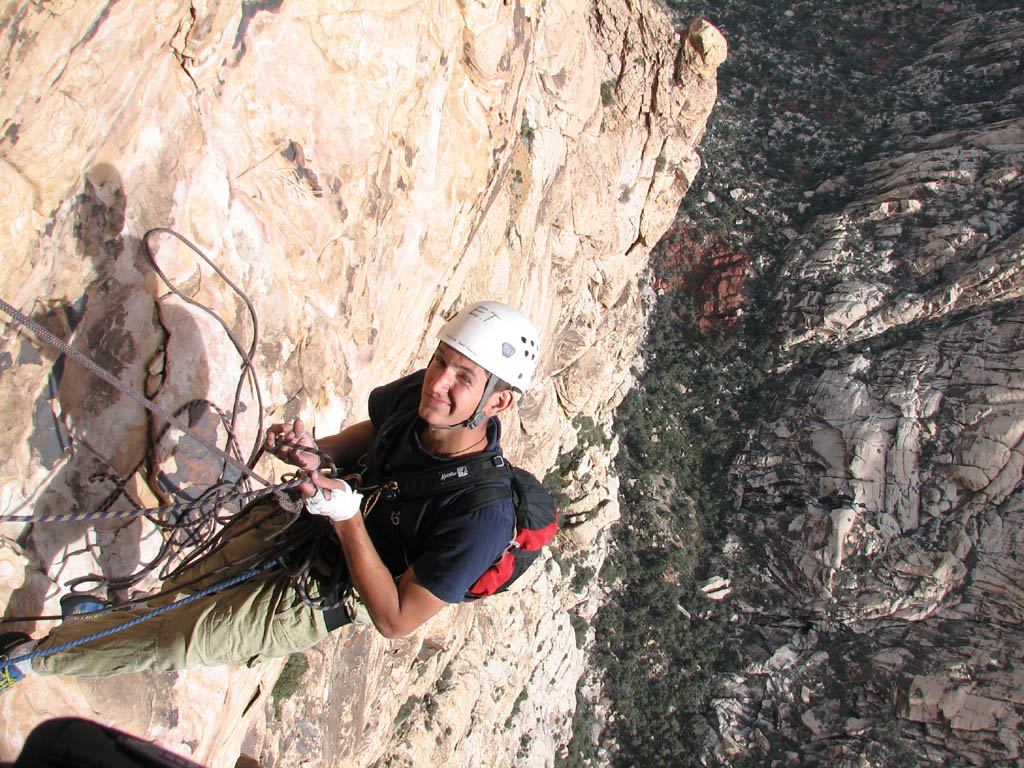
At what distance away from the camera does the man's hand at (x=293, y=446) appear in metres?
2.66

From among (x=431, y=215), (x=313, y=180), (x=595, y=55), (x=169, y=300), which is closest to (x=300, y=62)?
(x=313, y=180)

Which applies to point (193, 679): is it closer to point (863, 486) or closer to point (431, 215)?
point (431, 215)

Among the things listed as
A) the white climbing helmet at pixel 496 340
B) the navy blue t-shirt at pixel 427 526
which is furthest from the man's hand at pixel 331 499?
the white climbing helmet at pixel 496 340

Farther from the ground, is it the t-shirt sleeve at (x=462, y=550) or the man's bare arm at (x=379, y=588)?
the t-shirt sleeve at (x=462, y=550)

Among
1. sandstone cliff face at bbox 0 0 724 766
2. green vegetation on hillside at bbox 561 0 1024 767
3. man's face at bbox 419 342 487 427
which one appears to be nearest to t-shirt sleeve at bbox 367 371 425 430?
man's face at bbox 419 342 487 427

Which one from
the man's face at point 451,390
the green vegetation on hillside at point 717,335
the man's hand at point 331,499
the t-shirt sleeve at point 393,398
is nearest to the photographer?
the man's hand at point 331,499

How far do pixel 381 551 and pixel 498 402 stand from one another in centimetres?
98

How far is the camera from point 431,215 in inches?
310

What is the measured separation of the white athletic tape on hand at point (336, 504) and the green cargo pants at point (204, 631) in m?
0.92

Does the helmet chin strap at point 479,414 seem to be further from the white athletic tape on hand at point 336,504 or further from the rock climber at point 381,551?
the white athletic tape on hand at point 336,504

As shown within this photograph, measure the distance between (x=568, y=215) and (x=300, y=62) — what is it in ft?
34.6

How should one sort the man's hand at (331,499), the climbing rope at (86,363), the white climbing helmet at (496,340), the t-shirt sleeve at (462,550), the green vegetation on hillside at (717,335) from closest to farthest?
the climbing rope at (86,363) < the man's hand at (331,499) < the t-shirt sleeve at (462,550) < the white climbing helmet at (496,340) < the green vegetation on hillside at (717,335)

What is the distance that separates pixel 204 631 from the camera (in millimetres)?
3297

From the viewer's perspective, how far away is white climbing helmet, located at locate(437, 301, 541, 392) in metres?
3.41
